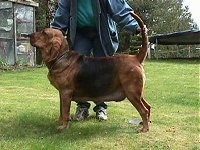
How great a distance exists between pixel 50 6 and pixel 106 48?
18687mm

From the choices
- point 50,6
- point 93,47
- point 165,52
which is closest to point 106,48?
point 93,47

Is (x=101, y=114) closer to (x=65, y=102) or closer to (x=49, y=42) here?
(x=65, y=102)

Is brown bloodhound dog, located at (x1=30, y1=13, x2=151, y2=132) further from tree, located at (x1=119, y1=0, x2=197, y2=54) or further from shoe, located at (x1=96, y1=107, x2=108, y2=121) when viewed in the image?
tree, located at (x1=119, y1=0, x2=197, y2=54)

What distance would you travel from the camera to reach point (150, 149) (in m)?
5.13

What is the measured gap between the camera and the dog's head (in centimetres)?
568

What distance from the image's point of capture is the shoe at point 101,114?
21.5 ft

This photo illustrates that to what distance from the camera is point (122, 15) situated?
20.4 ft

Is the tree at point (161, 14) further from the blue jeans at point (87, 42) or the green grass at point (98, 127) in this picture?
the blue jeans at point (87, 42)

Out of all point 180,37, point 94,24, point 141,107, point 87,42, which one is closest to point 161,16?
point 180,37

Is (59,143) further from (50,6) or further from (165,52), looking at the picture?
(165,52)

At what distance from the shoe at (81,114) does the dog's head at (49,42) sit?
111 cm

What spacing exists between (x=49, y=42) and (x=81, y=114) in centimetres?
135

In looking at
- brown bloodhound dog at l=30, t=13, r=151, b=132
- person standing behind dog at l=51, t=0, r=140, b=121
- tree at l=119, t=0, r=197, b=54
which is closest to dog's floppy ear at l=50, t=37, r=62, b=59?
brown bloodhound dog at l=30, t=13, r=151, b=132

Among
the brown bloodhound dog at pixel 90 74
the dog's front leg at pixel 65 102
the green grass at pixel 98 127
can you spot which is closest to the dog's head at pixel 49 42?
the brown bloodhound dog at pixel 90 74
